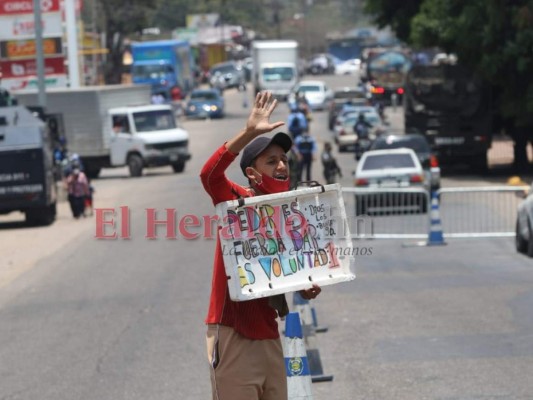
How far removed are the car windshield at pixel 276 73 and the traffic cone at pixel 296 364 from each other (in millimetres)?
64525

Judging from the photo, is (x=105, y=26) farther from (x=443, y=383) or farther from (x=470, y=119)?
(x=443, y=383)

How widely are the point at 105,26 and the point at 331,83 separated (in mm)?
21465

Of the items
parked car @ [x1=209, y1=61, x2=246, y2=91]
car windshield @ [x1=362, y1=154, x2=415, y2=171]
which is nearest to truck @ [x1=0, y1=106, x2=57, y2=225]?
car windshield @ [x1=362, y1=154, x2=415, y2=171]

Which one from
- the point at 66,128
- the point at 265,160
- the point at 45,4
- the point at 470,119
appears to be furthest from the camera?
the point at 45,4

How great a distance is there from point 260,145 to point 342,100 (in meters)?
55.9

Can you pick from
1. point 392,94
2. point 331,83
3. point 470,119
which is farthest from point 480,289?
point 331,83

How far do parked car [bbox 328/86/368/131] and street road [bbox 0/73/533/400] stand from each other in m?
36.3

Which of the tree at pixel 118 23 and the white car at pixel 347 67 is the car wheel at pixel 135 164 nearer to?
the tree at pixel 118 23

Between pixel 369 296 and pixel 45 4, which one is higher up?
pixel 45 4

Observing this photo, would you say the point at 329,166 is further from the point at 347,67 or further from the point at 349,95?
the point at 347,67

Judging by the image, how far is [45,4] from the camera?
1786 inches

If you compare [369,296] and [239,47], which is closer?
[369,296]

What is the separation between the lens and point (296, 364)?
6.10 meters

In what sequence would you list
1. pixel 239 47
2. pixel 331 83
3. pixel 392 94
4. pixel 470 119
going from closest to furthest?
pixel 470 119 < pixel 392 94 < pixel 331 83 < pixel 239 47
